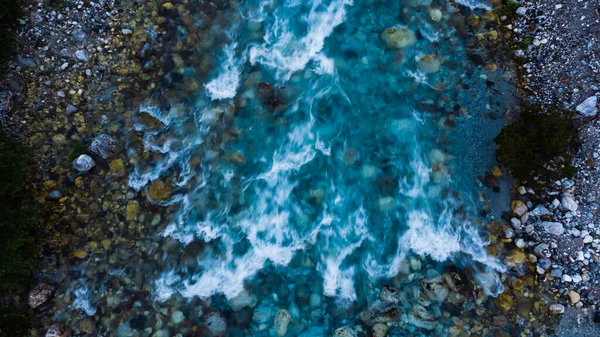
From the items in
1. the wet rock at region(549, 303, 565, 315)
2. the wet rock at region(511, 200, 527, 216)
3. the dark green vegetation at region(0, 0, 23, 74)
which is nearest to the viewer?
the wet rock at region(549, 303, 565, 315)

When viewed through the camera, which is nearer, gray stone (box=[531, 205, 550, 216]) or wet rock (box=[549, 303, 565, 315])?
wet rock (box=[549, 303, 565, 315])

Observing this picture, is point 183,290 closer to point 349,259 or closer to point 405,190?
point 349,259

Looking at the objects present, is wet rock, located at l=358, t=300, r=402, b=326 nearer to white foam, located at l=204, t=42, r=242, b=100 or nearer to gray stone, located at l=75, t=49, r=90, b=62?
white foam, located at l=204, t=42, r=242, b=100

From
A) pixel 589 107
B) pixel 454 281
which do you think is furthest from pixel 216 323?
pixel 589 107

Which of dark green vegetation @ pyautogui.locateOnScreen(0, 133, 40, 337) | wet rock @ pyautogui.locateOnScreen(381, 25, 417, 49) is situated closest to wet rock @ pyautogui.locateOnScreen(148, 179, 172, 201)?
dark green vegetation @ pyautogui.locateOnScreen(0, 133, 40, 337)

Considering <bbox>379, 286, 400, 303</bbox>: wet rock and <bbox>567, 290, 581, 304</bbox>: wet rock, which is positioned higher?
<bbox>567, 290, 581, 304</bbox>: wet rock


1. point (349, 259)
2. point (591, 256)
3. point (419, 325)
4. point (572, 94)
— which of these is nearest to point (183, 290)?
point (349, 259)

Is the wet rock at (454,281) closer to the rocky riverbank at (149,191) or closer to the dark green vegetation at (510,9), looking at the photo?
the rocky riverbank at (149,191)
